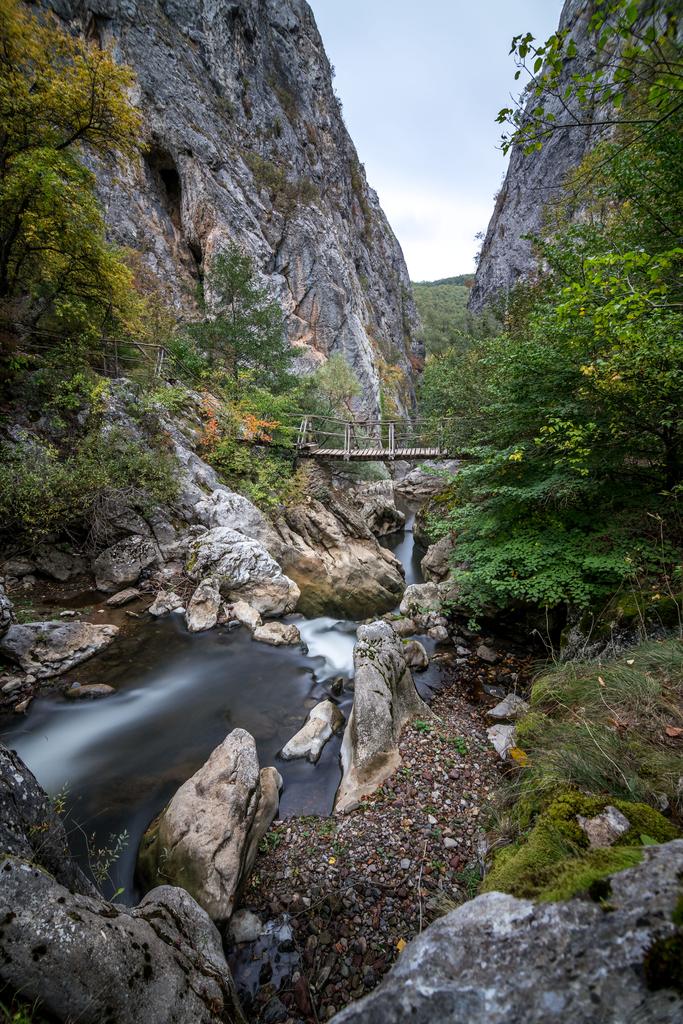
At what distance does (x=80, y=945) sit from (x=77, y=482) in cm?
707

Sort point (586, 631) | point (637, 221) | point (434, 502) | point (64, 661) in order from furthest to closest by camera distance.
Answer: point (434, 502)
point (637, 221)
point (64, 661)
point (586, 631)

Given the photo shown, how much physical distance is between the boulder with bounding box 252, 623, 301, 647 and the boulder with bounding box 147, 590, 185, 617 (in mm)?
1581

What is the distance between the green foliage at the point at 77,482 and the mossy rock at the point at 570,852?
24.9 ft

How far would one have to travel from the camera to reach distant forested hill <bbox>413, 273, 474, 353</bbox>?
130ft

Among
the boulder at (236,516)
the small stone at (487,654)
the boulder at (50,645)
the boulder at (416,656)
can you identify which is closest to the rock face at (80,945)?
the boulder at (50,645)

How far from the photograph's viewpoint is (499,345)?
→ 23.4 feet

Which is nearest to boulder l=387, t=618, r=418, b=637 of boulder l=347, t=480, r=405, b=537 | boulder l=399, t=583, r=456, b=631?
boulder l=399, t=583, r=456, b=631

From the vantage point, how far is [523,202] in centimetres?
3322

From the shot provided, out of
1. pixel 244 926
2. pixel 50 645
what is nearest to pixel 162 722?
pixel 50 645

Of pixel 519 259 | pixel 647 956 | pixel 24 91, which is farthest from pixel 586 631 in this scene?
pixel 519 259

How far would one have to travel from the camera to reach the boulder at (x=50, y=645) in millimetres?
5035

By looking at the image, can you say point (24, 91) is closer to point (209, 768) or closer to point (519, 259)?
point (209, 768)

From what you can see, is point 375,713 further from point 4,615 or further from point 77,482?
point 77,482

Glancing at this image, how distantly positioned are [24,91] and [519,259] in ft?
121
